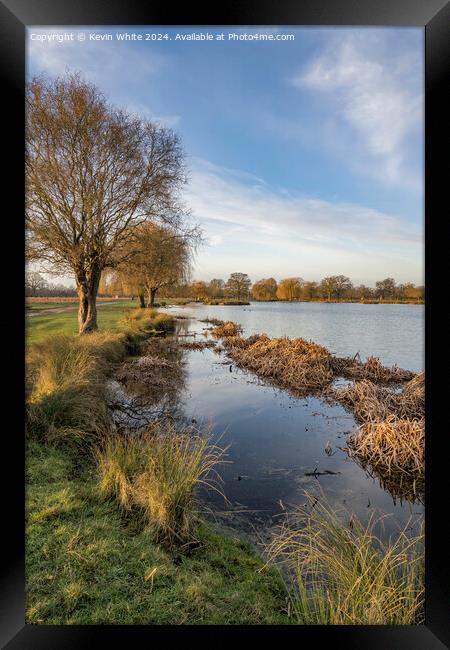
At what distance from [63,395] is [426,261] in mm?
3476

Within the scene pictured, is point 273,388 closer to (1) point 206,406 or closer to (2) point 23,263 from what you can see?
(1) point 206,406

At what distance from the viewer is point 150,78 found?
256 centimetres

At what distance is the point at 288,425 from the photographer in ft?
14.6

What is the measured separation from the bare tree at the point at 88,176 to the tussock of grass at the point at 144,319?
2854 mm

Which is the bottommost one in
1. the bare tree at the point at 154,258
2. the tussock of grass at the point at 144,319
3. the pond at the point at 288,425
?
the pond at the point at 288,425

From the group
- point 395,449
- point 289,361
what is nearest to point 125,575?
point 395,449

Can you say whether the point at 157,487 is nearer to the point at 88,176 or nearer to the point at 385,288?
the point at 385,288

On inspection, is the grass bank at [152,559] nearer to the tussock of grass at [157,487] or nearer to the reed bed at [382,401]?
the tussock of grass at [157,487]

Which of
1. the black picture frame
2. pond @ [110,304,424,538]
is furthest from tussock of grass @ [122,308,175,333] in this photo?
the black picture frame

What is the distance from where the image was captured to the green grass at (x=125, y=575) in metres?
1.57

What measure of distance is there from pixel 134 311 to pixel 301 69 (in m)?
7.30

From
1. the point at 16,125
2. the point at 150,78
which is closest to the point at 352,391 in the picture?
the point at 150,78

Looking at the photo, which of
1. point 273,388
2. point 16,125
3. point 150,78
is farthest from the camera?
point 273,388

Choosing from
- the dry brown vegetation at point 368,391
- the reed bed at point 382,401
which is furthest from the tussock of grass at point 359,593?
the reed bed at point 382,401
